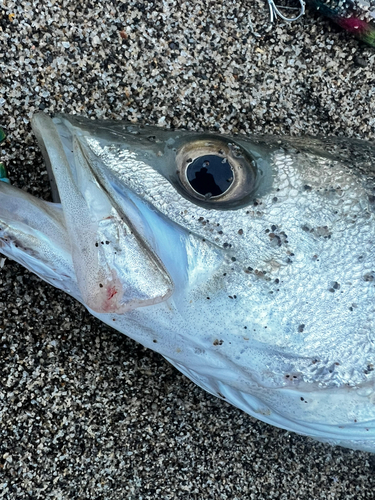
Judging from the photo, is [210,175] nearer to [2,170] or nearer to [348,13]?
[2,170]

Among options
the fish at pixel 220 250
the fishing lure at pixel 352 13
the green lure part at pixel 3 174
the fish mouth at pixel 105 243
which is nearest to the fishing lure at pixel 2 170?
the green lure part at pixel 3 174

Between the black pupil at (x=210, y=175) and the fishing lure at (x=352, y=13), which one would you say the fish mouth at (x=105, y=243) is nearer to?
the black pupil at (x=210, y=175)

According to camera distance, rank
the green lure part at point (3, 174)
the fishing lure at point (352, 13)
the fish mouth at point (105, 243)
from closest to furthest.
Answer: the fish mouth at point (105, 243) → the green lure part at point (3, 174) → the fishing lure at point (352, 13)

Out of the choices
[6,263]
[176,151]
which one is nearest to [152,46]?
[176,151]

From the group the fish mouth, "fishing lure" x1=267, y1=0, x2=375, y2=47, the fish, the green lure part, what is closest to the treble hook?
"fishing lure" x1=267, y1=0, x2=375, y2=47

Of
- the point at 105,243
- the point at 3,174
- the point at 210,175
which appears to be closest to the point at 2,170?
the point at 3,174

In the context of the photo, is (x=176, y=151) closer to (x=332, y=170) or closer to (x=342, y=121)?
(x=332, y=170)

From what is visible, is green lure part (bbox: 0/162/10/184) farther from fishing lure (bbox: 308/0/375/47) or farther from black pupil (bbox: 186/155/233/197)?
fishing lure (bbox: 308/0/375/47)

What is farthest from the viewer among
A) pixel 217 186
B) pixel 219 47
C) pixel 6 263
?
pixel 219 47
